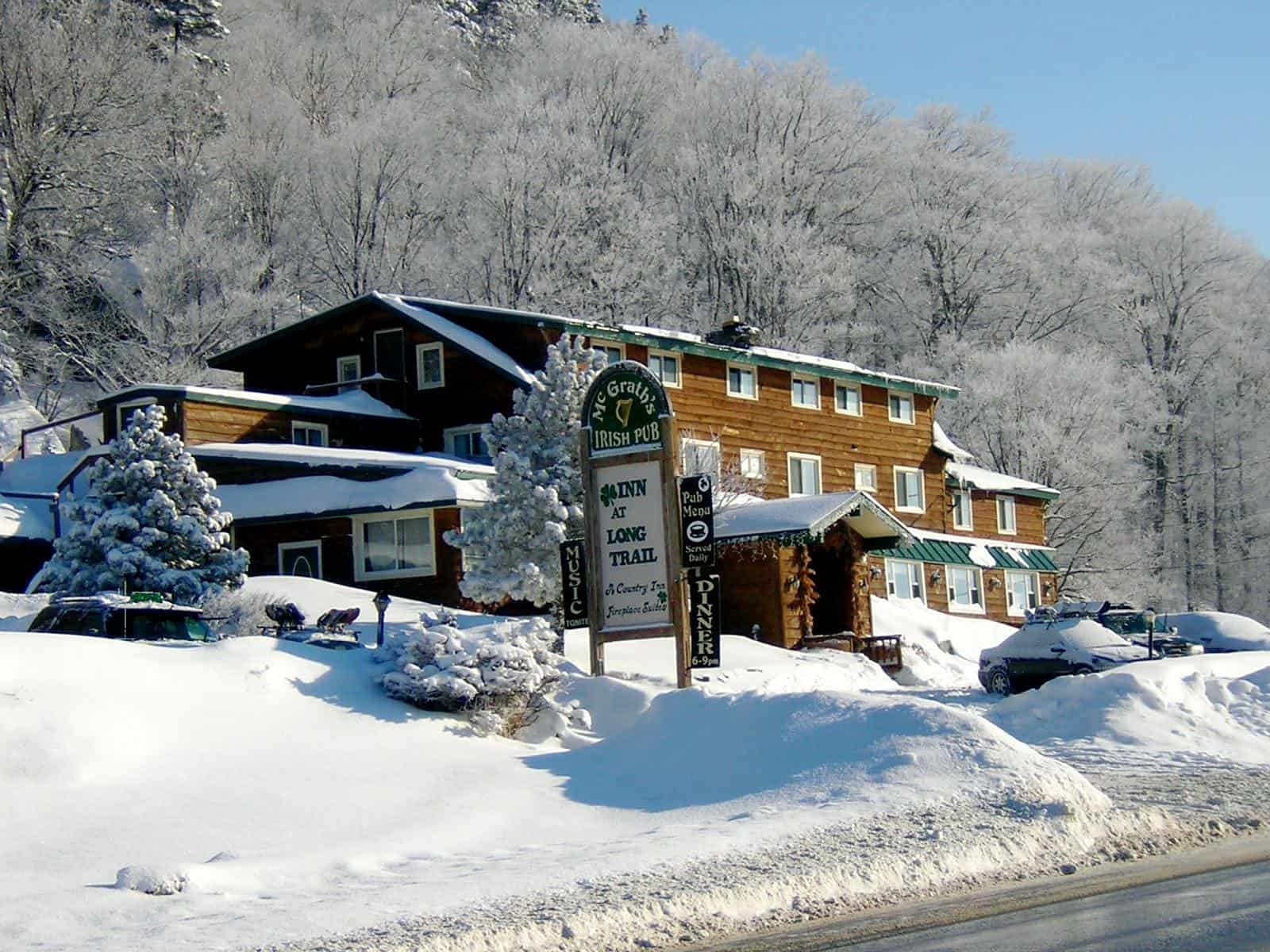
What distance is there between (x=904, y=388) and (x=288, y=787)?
40418mm

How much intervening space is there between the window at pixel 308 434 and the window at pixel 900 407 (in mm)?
20040

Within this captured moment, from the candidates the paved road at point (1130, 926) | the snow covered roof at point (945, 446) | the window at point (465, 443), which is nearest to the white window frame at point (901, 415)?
the snow covered roof at point (945, 446)

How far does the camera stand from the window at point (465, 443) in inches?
1651

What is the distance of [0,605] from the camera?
92.0 ft

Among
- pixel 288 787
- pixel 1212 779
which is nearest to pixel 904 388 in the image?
pixel 1212 779

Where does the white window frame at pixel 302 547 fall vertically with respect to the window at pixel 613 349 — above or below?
below

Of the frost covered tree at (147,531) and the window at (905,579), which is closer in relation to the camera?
the frost covered tree at (147,531)

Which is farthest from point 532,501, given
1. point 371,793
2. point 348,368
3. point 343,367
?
point 343,367

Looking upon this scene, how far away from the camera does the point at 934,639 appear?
40250 mm

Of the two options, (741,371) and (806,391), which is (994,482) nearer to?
(806,391)

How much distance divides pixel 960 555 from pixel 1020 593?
170 inches

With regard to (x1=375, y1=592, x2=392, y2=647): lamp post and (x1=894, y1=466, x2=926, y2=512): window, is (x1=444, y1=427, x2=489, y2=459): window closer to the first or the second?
(x1=894, y1=466, x2=926, y2=512): window

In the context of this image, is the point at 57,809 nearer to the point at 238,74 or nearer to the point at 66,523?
the point at 66,523

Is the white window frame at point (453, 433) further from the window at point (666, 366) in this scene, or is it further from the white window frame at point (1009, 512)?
the white window frame at point (1009, 512)
